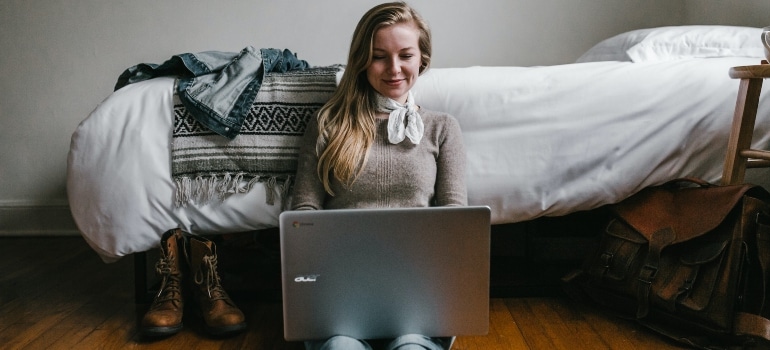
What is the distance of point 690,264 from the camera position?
1.29m

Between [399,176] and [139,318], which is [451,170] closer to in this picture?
[399,176]

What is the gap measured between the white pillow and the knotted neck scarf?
76cm

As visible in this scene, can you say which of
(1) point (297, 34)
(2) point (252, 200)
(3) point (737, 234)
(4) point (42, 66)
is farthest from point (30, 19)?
(3) point (737, 234)

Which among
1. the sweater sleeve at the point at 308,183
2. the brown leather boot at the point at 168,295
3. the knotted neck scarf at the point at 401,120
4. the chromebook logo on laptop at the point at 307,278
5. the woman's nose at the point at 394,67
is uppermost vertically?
the woman's nose at the point at 394,67

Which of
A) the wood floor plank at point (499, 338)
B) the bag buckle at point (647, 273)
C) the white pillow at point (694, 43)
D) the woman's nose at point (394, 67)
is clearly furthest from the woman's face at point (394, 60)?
the white pillow at point (694, 43)

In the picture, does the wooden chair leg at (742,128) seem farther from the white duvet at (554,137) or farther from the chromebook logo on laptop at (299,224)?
the chromebook logo on laptop at (299,224)

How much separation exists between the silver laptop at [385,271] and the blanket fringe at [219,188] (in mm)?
419

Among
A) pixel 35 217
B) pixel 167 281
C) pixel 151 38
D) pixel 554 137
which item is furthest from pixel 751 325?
pixel 35 217

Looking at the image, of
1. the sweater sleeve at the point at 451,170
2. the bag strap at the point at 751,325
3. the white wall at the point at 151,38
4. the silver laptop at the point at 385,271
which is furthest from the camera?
the white wall at the point at 151,38

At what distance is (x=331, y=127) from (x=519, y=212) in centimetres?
49

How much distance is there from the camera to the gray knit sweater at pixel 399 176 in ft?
4.18

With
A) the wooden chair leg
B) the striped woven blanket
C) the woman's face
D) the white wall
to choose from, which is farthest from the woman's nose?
the white wall

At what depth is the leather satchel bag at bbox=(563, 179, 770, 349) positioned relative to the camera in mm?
1232

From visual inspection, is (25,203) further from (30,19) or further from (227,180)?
(227,180)
